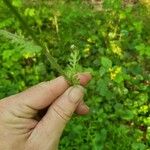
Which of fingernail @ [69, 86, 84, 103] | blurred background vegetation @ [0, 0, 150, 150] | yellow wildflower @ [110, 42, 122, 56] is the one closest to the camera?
fingernail @ [69, 86, 84, 103]

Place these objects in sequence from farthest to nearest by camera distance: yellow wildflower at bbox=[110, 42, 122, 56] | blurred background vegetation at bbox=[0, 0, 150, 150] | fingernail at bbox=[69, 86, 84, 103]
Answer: yellow wildflower at bbox=[110, 42, 122, 56] → blurred background vegetation at bbox=[0, 0, 150, 150] → fingernail at bbox=[69, 86, 84, 103]

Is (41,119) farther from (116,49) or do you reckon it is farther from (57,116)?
(116,49)

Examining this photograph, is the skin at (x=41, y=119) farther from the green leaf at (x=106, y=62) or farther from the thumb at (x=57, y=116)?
the green leaf at (x=106, y=62)

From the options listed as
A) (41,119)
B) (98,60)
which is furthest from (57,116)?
(98,60)

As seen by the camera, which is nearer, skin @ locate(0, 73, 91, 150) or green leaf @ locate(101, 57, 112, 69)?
skin @ locate(0, 73, 91, 150)

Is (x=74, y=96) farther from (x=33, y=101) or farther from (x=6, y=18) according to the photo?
(x=6, y=18)

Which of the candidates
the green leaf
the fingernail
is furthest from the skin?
the green leaf

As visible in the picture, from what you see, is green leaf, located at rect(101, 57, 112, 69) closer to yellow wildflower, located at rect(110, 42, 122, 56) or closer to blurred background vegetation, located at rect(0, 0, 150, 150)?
blurred background vegetation, located at rect(0, 0, 150, 150)

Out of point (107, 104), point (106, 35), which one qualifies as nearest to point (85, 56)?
point (106, 35)

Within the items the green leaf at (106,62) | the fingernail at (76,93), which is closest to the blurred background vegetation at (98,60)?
the green leaf at (106,62)
